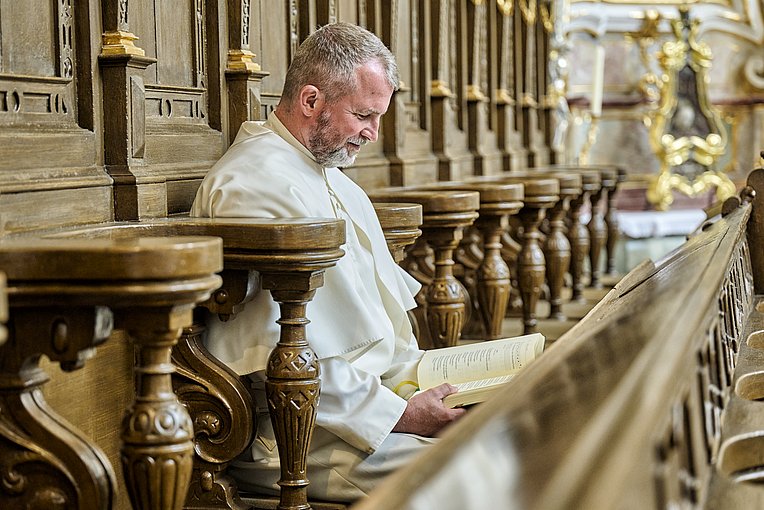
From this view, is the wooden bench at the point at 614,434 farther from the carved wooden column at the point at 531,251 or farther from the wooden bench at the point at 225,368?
the carved wooden column at the point at 531,251

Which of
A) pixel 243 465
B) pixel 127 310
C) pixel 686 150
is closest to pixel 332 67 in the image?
pixel 243 465

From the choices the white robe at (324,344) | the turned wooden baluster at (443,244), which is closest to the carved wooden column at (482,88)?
the turned wooden baluster at (443,244)

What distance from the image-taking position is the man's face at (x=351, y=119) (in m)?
3.17

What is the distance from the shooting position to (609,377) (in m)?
1.35

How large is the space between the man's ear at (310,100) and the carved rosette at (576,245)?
4041 millimetres

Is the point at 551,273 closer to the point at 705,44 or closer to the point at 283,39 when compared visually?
the point at 283,39

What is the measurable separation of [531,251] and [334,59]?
7.90ft

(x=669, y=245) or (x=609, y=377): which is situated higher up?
(x=609, y=377)

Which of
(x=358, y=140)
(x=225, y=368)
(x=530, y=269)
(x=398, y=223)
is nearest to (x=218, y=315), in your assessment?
(x=225, y=368)

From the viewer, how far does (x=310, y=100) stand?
319cm

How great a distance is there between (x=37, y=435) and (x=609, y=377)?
1199 mm

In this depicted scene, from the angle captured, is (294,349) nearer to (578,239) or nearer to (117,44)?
(117,44)

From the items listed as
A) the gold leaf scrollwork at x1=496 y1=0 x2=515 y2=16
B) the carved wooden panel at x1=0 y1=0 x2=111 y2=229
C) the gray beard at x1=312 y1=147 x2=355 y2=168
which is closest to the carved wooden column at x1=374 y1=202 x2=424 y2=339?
the gray beard at x1=312 y1=147 x2=355 y2=168

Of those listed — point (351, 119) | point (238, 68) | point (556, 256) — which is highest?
point (238, 68)
